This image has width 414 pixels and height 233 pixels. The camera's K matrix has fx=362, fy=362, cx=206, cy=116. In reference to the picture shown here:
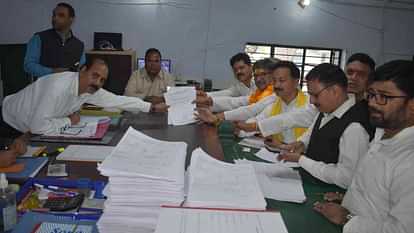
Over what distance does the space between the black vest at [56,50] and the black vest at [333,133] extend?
2.40 meters

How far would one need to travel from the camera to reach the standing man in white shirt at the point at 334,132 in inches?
55.7

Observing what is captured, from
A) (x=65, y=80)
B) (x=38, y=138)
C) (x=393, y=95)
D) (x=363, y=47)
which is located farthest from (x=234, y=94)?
(x=363, y=47)

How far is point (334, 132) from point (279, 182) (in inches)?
15.4

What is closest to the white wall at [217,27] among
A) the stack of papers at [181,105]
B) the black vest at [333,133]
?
the stack of papers at [181,105]

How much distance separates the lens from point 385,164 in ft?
3.63

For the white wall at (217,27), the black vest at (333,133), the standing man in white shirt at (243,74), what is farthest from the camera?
the white wall at (217,27)

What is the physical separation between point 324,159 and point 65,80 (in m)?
1.49

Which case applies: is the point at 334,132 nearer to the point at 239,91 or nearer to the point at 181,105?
the point at 181,105

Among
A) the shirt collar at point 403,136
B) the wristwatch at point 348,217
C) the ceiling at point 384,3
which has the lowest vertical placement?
the wristwatch at point 348,217

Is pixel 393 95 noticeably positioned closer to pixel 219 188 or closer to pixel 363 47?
pixel 219 188

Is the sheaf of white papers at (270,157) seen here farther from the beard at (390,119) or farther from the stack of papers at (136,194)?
the stack of papers at (136,194)

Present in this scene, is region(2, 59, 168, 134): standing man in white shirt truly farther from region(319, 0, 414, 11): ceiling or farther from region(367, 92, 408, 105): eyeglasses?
region(319, 0, 414, 11): ceiling

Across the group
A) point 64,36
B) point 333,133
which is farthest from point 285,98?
point 64,36

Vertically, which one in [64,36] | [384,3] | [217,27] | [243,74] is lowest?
[243,74]
